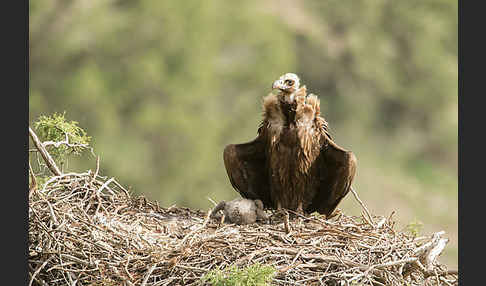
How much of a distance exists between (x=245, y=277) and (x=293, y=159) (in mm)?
1183

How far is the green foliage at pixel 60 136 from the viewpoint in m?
3.86

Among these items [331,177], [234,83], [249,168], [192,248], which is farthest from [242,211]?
[234,83]

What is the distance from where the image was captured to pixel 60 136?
12.8 feet

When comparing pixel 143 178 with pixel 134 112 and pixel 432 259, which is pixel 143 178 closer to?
pixel 134 112

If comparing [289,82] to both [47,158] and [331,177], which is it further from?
[47,158]

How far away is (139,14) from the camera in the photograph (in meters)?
10.5

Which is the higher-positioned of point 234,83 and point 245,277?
point 234,83

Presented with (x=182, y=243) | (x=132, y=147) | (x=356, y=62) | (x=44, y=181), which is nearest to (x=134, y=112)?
(x=132, y=147)

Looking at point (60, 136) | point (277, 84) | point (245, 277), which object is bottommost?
point (245, 277)

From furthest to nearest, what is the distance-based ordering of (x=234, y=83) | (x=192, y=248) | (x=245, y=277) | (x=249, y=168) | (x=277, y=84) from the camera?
(x=234, y=83), (x=249, y=168), (x=277, y=84), (x=192, y=248), (x=245, y=277)

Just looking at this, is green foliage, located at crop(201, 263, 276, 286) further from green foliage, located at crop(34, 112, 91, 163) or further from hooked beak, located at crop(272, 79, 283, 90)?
green foliage, located at crop(34, 112, 91, 163)

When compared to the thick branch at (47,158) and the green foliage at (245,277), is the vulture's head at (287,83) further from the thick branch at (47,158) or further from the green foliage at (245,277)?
the thick branch at (47,158)

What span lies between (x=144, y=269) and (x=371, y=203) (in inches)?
356

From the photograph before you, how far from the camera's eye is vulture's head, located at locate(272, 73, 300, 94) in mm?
3643
